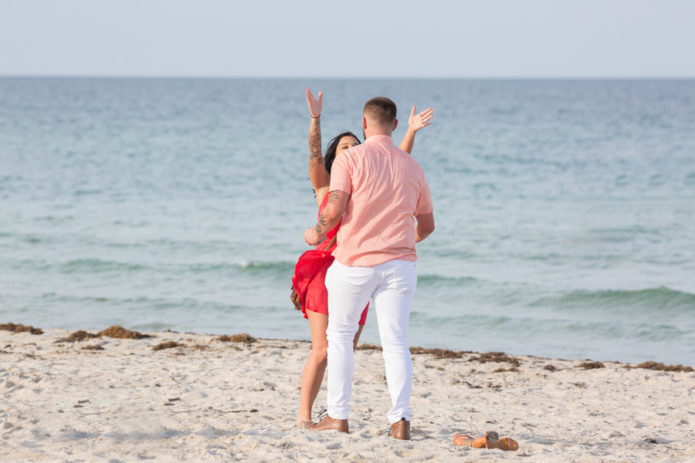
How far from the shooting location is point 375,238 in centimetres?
428

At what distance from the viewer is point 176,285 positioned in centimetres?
1252

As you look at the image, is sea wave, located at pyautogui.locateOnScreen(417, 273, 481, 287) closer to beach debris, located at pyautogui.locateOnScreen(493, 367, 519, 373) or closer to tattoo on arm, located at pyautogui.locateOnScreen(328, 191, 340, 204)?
beach debris, located at pyautogui.locateOnScreen(493, 367, 519, 373)

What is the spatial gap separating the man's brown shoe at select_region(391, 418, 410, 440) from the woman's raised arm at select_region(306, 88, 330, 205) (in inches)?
54.9

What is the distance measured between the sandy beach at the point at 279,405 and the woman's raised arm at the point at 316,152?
5.00 feet

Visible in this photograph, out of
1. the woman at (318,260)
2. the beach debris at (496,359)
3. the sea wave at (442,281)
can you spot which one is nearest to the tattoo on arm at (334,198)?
the woman at (318,260)

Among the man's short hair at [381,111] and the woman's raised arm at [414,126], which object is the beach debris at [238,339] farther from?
the man's short hair at [381,111]

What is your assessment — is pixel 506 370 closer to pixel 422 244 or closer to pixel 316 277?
pixel 316 277

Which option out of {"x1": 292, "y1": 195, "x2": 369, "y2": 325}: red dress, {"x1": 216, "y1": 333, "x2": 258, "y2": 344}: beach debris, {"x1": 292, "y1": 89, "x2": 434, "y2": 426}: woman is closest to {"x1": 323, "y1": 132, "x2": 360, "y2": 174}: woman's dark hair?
{"x1": 292, "y1": 89, "x2": 434, "y2": 426}: woman

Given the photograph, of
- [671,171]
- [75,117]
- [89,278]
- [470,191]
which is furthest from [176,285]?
[75,117]

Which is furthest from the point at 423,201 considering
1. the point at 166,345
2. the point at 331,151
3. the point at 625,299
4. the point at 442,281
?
the point at 442,281

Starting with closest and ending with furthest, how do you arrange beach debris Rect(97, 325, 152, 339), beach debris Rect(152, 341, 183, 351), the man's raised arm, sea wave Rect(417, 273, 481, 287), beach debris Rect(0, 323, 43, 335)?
the man's raised arm
beach debris Rect(152, 341, 183, 351)
beach debris Rect(97, 325, 152, 339)
beach debris Rect(0, 323, 43, 335)
sea wave Rect(417, 273, 481, 287)

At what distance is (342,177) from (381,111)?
17.6 inches

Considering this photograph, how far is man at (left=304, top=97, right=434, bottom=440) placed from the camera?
4.27 meters

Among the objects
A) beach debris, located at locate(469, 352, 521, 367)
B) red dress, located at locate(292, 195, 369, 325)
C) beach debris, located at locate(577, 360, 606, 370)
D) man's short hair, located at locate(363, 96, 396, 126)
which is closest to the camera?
man's short hair, located at locate(363, 96, 396, 126)
